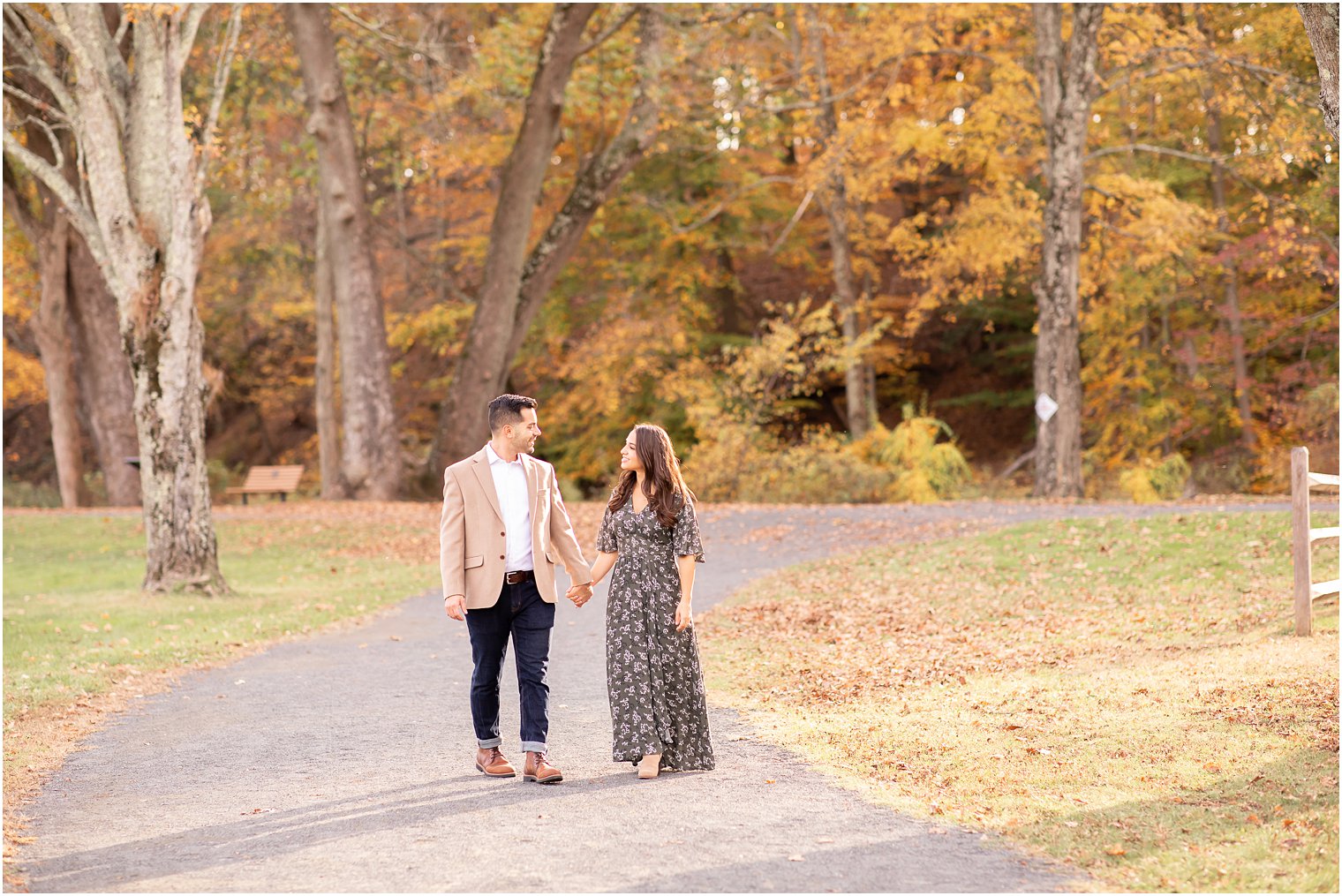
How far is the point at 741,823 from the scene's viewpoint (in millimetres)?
5910

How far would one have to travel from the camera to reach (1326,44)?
6.65 metres

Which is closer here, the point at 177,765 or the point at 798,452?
the point at 177,765

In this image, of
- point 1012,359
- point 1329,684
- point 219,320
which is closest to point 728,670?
point 1329,684

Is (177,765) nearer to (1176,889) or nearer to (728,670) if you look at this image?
(728,670)

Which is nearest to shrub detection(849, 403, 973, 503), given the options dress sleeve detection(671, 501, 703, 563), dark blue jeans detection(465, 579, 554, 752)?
dress sleeve detection(671, 501, 703, 563)

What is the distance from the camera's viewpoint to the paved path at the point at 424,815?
5199 mm

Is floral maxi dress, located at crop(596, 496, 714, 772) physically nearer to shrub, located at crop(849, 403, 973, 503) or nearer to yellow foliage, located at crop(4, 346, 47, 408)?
shrub, located at crop(849, 403, 973, 503)

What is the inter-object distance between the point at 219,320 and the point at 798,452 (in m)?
20.6

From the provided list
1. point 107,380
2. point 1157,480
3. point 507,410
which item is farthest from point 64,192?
point 1157,480

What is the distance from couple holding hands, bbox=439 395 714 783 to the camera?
6902 mm

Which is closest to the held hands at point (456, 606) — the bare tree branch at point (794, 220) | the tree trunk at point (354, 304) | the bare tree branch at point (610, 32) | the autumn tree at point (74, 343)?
the bare tree branch at point (610, 32)

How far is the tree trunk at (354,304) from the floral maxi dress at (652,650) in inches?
750

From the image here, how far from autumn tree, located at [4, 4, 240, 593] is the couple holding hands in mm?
8575

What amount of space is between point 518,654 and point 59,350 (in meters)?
24.1
